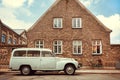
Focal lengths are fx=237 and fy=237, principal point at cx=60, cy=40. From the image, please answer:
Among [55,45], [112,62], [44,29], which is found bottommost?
[112,62]

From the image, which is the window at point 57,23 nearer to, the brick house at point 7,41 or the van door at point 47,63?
the brick house at point 7,41

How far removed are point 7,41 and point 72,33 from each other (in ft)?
56.0

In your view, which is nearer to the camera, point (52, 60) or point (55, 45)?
point (52, 60)

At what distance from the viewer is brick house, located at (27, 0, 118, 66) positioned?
30047 mm

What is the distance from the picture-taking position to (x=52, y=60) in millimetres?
19875

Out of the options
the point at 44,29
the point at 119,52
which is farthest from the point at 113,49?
the point at 44,29

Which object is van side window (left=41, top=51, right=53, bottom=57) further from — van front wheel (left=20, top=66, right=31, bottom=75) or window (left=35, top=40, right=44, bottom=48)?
window (left=35, top=40, right=44, bottom=48)

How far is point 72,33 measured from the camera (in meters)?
30.5

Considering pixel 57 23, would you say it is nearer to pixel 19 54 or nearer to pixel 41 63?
pixel 19 54

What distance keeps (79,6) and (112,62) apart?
Answer: 8322 mm

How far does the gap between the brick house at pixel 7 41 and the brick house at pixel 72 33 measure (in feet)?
8.26

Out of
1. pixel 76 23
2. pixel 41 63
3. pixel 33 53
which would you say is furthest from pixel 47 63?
pixel 76 23

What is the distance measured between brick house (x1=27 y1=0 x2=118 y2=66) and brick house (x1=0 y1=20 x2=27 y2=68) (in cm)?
252

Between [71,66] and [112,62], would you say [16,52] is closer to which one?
[71,66]
